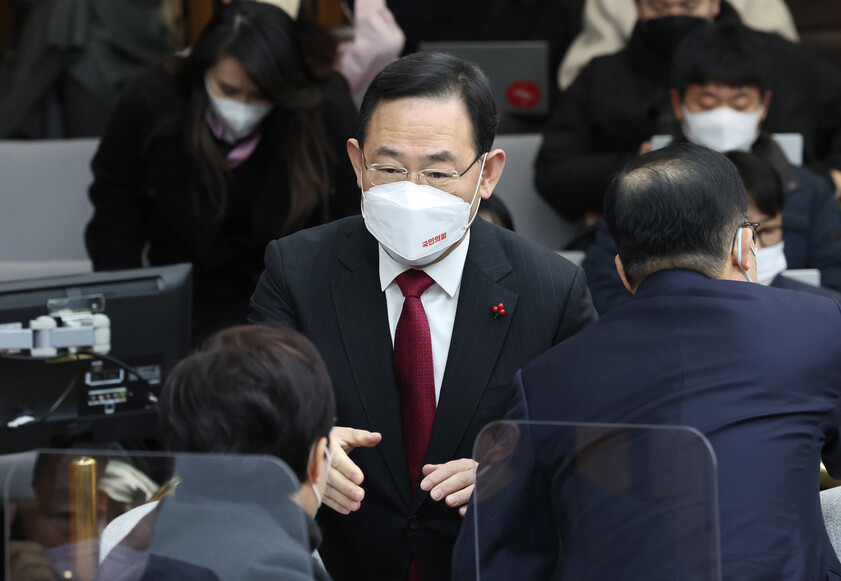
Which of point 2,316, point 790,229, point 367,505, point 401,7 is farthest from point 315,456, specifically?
point 401,7

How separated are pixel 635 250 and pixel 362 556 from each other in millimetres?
663

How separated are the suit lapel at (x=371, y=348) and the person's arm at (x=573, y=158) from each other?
2.03 meters

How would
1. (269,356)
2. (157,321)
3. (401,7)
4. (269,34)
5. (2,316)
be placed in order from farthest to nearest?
(401,7)
(269,34)
(157,321)
(2,316)
(269,356)

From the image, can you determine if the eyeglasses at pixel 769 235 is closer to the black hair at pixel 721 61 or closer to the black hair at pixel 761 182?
the black hair at pixel 761 182

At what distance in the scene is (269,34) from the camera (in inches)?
Result: 125

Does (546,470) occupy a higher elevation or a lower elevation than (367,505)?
higher

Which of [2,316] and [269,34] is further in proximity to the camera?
[269,34]

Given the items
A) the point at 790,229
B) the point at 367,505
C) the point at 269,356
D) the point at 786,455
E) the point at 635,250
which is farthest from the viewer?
the point at 790,229

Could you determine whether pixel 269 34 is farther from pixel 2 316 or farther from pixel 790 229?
pixel 790 229

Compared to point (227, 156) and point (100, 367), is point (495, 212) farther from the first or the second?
point (100, 367)

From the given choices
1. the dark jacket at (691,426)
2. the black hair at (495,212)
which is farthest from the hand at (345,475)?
the black hair at (495,212)

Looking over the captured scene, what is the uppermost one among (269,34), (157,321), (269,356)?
(269,34)

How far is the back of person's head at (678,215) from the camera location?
1682mm

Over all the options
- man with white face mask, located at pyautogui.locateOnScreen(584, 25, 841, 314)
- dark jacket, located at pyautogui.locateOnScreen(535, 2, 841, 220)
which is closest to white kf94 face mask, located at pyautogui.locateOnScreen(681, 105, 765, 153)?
man with white face mask, located at pyautogui.locateOnScreen(584, 25, 841, 314)
